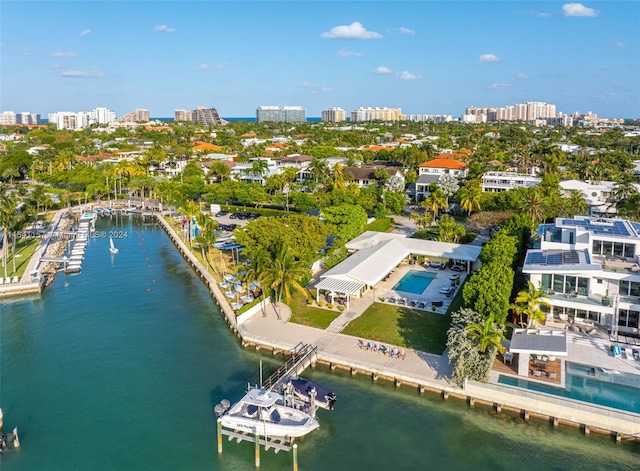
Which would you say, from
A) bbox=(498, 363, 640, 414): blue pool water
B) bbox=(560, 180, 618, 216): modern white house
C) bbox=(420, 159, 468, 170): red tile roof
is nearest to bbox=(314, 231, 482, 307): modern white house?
bbox=(498, 363, 640, 414): blue pool water

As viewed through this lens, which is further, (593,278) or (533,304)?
(593,278)

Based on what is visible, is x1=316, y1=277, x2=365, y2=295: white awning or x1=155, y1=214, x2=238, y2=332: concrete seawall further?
x1=155, y1=214, x2=238, y2=332: concrete seawall

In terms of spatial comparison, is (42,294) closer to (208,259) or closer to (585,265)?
(208,259)

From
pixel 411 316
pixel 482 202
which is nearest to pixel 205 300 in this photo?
pixel 411 316

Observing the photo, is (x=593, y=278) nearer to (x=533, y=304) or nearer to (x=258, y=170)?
(x=533, y=304)

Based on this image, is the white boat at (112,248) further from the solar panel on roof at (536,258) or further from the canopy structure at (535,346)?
the canopy structure at (535,346)

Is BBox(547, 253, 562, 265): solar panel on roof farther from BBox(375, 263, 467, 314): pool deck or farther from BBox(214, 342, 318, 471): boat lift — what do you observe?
BBox(214, 342, 318, 471): boat lift

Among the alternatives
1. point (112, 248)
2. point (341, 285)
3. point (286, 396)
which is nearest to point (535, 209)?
point (341, 285)
